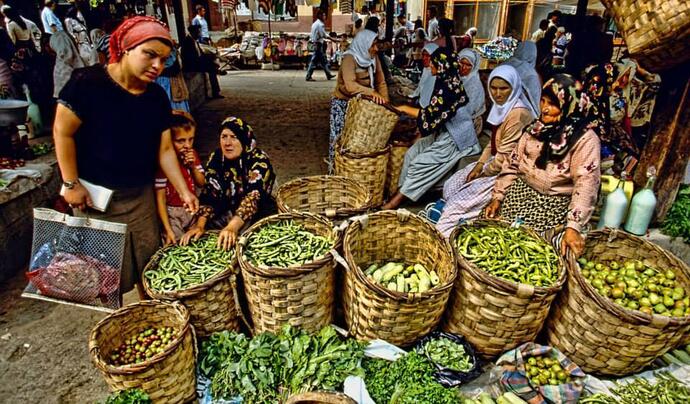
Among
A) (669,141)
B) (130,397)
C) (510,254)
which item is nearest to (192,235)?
(130,397)

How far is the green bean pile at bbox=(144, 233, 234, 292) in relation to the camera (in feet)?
8.43

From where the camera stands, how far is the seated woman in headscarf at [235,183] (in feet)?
10.1

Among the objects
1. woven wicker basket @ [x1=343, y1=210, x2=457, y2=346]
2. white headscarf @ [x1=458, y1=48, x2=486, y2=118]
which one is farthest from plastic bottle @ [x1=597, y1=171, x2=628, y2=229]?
woven wicker basket @ [x1=343, y1=210, x2=457, y2=346]

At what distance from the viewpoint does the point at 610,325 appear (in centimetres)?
221

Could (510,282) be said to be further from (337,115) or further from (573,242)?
(337,115)

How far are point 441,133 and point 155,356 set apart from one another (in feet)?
12.0

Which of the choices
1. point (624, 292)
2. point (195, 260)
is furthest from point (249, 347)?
point (624, 292)

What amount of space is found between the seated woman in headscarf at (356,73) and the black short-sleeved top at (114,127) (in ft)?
8.60

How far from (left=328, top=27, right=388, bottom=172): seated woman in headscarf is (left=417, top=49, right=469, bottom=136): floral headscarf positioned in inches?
32.7

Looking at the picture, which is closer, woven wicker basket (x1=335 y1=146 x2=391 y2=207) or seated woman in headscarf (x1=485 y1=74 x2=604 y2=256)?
seated woman in headscarf (x1=485 y1=74 x2=604 y2=256)

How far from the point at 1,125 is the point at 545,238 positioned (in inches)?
215

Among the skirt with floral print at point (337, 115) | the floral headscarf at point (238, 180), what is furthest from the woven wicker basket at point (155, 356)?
the skirt with floral print at point (337, 115)

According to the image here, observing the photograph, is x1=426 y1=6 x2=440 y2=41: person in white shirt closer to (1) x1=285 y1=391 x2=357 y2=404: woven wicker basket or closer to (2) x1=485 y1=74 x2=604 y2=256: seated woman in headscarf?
(2) x1=485 y1=74 x2=604 y2=256: seated woman in headscarf

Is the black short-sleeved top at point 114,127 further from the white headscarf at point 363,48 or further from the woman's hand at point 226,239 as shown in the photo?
the white headscarf at point 363,48
